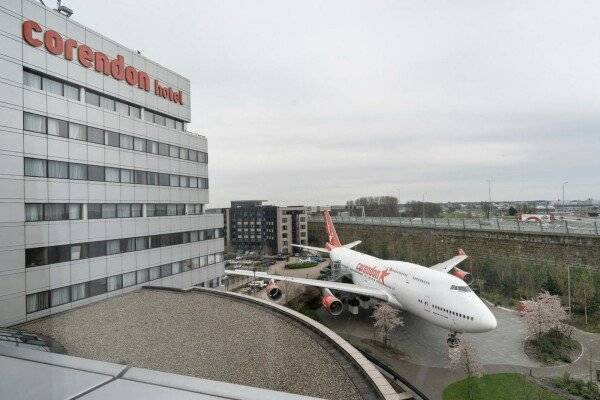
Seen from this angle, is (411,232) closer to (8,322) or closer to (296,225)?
(296,225)

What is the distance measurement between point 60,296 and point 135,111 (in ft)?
23.1

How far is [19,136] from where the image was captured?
818cm

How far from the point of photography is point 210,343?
19.4 ft

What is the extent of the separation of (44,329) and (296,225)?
35.7 meters

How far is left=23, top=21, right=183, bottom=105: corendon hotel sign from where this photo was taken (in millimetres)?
8922

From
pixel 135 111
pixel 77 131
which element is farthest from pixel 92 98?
pixel 135 111

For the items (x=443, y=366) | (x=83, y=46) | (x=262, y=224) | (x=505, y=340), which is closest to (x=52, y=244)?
(x=83, y=46)

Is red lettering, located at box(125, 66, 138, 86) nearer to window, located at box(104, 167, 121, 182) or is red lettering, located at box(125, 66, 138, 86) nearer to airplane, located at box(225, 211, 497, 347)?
window, located at box(104, 167, 121, 182)

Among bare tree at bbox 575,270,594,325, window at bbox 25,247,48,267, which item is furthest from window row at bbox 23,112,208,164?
bare tree at bbox 575,270,594,325

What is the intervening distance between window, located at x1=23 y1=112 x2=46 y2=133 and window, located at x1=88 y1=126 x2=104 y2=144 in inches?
56.0

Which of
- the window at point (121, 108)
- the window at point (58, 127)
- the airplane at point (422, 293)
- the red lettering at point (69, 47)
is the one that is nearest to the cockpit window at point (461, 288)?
the airplane at point (422, 293)

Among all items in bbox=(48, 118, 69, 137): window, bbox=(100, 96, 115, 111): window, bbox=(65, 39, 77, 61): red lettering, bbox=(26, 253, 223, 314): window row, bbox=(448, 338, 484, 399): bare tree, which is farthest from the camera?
bbox=(100, 96, 115, 111): window

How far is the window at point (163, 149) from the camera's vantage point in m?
13.4

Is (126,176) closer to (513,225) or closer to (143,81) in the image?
(143,81)
